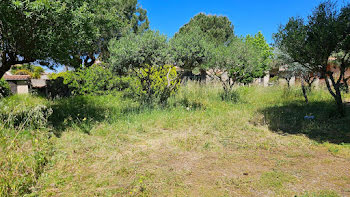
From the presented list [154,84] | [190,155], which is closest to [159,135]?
[190,155]

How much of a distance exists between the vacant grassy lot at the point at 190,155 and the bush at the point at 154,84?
1235 millimetres

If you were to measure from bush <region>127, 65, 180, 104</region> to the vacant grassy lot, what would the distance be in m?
1.24

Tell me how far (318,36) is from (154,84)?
600 centimetres

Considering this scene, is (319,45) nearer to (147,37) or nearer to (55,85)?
(147,37)

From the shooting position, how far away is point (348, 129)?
17.7 ft

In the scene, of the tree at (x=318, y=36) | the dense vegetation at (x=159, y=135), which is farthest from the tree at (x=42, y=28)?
the tree at (x=318, y=36)

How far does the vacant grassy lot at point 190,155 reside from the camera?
106 inches

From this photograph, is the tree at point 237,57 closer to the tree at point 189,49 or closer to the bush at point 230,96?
the bush at point 230,96

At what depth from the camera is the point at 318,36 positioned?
219 inches

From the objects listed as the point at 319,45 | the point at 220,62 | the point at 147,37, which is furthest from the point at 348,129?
the point at 147,37

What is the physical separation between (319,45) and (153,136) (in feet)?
16.3

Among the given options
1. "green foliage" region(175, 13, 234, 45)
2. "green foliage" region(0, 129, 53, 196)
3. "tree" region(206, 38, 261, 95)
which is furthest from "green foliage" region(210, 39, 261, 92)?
"green foliage" region(175, 13, 234, 45)

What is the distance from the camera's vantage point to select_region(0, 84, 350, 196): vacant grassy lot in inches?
106

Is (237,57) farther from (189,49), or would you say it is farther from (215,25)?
(215,25)
